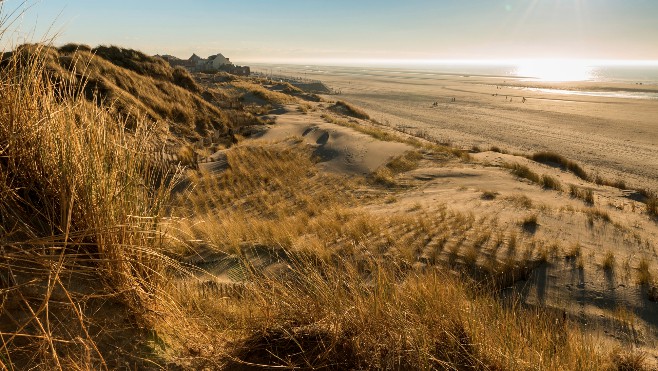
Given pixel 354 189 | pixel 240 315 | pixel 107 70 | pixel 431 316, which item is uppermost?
pixel 107 70

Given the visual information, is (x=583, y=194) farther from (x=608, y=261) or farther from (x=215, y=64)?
(x=215, y=64)

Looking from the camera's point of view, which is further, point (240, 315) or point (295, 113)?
point (295, 113)

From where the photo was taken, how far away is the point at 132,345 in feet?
6.65

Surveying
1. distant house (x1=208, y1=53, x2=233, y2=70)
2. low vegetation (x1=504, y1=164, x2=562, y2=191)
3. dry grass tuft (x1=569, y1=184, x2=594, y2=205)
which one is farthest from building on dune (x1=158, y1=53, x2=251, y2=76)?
dry grass tuft (x1=569, y1=184, x2=594, y2=205)

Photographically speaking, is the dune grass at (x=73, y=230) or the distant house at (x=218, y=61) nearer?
the dune grass at (x=73, y=230)

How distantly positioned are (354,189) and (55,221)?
31.2ft

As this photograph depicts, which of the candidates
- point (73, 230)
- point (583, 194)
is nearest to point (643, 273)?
point (583, 194)

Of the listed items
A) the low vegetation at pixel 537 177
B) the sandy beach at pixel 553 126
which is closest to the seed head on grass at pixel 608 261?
the low vegetation at pixel 537 177

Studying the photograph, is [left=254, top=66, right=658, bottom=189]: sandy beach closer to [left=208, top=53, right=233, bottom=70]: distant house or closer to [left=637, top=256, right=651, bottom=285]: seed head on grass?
[left=637, top=256, right=651, bottom=285]: seed head on grass

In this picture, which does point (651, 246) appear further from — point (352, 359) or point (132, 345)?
point (132, 345)

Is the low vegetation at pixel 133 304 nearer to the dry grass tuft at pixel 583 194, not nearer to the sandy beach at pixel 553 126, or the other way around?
the dry grass tuft at pixel 583 194

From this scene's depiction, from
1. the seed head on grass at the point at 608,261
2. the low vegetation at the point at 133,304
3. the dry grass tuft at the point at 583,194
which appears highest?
the low vegetation at the point at 133,304

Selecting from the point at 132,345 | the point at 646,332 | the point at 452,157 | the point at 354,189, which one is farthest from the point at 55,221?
the point at 452,157

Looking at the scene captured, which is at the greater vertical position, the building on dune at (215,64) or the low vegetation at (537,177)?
the building on dune at (215,64)
